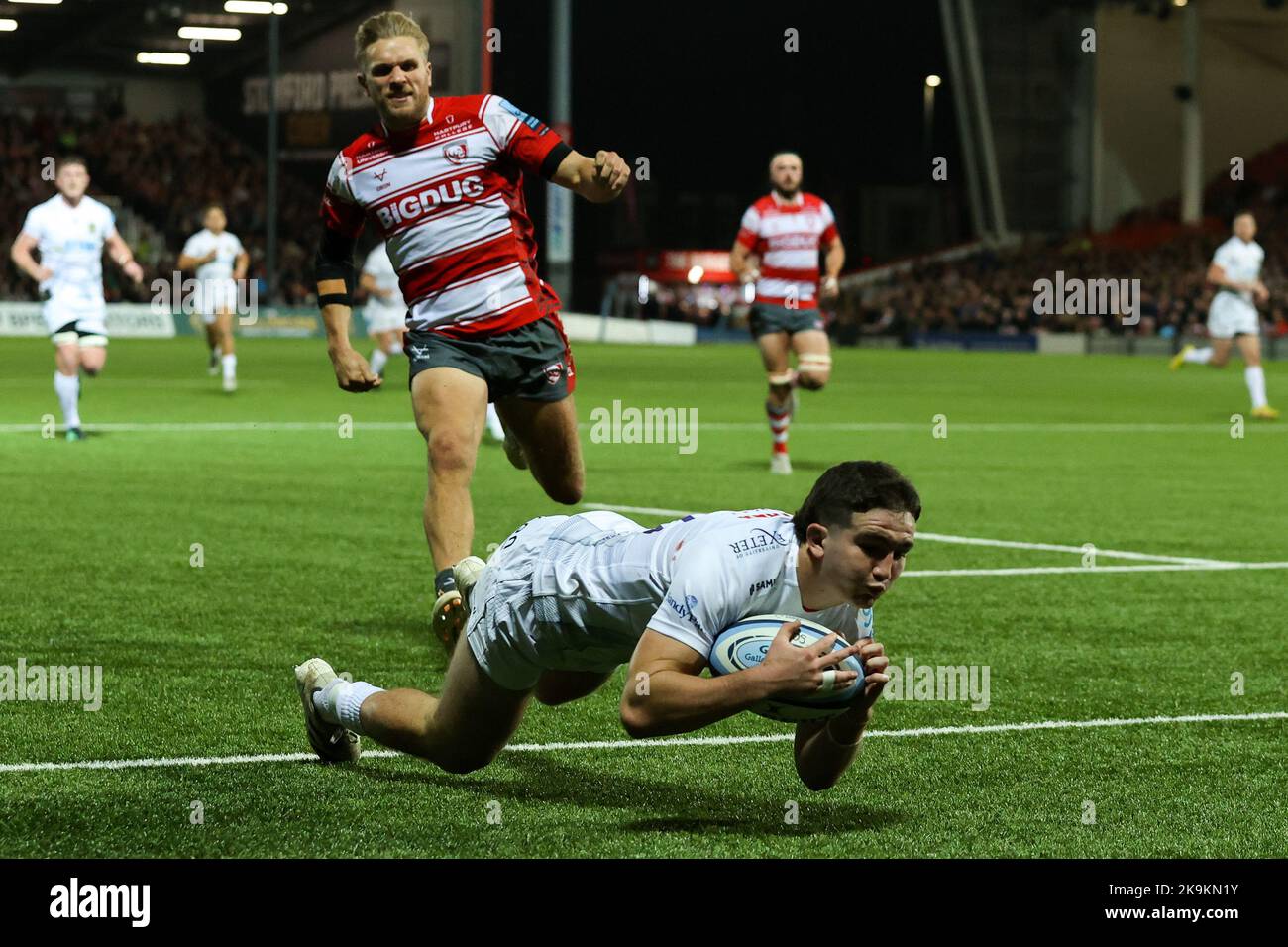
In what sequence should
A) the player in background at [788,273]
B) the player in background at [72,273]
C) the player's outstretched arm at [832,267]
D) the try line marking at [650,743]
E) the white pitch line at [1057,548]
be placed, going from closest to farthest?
1. the try line marking at [650,743]
2. the white pitch line at [1057,548]
3. the player in background at [788,273]
4. the player's outstretched arm at [832,267]
5. the player in background at [72,273]

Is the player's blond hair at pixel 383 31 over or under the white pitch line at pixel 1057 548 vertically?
over

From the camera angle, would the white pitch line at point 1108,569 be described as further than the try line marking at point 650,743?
Yes

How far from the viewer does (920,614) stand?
8930 millimetres

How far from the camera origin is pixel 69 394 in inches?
711

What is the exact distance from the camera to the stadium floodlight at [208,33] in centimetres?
5928

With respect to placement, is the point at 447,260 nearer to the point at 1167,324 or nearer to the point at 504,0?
the point at 1167,324

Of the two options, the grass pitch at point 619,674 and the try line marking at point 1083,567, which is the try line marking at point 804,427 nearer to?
the grass pitch at point 619,674

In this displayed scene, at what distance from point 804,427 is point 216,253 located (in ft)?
31.6

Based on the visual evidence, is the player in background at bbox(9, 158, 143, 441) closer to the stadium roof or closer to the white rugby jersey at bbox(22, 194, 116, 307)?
the white rugby jersey at bbox(22, 194, 116, 307)

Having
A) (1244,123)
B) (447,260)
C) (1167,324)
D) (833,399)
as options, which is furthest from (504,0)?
(447,260)

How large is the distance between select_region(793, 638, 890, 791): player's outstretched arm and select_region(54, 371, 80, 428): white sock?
45.4 feet

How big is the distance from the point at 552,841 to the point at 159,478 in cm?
1042

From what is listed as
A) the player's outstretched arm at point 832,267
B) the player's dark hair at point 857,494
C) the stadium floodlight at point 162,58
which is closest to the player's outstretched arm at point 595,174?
the player's dark hair at point 857,494

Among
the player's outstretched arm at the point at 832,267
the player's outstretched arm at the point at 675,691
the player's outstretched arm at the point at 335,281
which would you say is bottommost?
the player's outstretched arm at the point at 675,691
